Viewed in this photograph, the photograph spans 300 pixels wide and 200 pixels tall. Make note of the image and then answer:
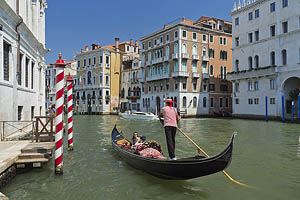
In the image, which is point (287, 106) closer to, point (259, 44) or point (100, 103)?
point (259, 44)

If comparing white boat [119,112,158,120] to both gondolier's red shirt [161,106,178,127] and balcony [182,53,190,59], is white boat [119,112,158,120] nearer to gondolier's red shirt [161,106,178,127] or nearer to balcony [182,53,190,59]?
balcony [182,53,190,59]

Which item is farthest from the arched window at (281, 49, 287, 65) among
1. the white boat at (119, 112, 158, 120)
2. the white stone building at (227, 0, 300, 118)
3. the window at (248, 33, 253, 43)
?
the white boat at (119, 112, 158, 120)

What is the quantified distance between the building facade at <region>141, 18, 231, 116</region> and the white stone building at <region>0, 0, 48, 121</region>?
17.0 meters

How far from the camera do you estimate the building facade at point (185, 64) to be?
2825 cm

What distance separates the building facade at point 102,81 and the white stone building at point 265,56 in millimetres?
18389

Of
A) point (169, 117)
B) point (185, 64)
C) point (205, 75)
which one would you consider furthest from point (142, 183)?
point (205, 75)

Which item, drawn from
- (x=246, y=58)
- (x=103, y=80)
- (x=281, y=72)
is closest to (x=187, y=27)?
(x=246, y=58)

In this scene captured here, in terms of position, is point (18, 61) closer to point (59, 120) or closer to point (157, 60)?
point (59, 120)

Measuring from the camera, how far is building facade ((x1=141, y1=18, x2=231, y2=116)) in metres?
28.2

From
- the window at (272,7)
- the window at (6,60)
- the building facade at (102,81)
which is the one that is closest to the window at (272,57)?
the window at (272,7)

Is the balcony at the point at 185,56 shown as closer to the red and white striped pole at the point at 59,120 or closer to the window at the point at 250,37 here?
the window at the point at 250,37

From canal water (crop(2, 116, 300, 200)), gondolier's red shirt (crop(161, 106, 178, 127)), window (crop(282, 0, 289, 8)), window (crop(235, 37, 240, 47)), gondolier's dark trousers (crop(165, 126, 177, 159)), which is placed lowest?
canal water (crop(2, 116, 300, 200))

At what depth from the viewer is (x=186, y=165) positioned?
4355 mm

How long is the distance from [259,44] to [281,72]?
3.81 m
